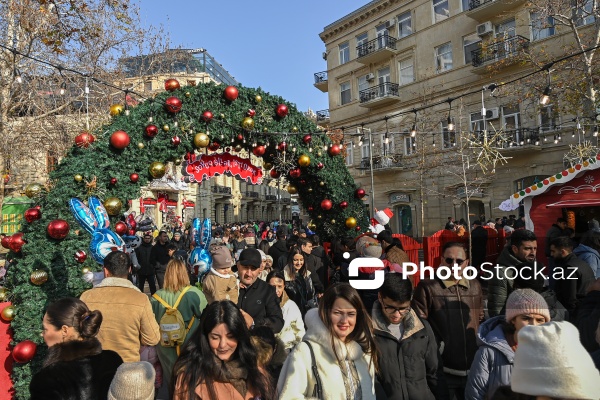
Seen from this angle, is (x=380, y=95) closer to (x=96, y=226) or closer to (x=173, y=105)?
(x=173, y=105)

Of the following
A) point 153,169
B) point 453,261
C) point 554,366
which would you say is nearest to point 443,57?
point 153,169

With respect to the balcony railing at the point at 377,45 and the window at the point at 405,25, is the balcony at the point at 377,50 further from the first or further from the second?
the window at the point at 405,25

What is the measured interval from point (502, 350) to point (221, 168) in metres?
5.99

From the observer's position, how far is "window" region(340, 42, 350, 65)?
28.4 metres

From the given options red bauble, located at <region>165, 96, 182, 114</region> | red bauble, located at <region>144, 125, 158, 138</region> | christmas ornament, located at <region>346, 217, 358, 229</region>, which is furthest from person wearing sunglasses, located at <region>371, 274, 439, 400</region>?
christmas ornament, located at <region>346, 217, 358, 229</region>

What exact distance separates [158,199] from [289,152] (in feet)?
89.2

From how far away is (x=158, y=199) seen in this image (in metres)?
32.8

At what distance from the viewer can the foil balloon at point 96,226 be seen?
4.99 m

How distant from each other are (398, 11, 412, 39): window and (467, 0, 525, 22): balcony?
13.5 feet

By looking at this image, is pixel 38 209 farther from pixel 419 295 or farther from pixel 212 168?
pixel 419 295

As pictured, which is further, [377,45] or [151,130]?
[377,45]

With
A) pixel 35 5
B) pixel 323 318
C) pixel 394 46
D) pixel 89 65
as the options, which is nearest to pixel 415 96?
pixel 394 46

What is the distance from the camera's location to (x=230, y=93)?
7.11 metres

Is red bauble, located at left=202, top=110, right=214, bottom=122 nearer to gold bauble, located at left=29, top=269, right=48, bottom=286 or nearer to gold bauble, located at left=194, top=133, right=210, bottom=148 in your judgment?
gold bauble, located at left=194, top=133, right=210, bottom=148
